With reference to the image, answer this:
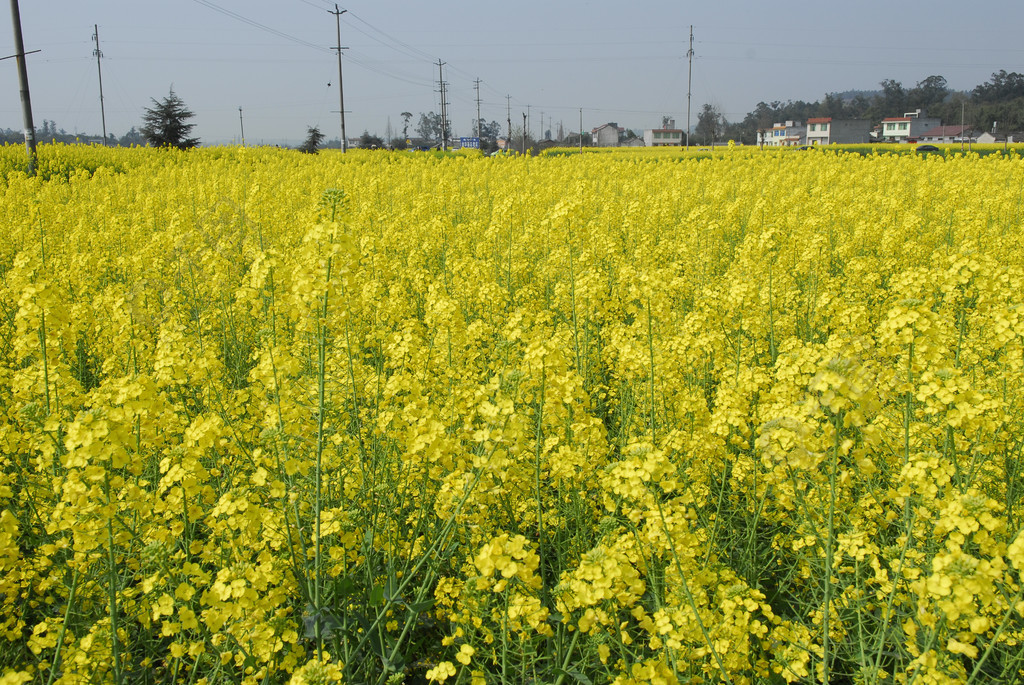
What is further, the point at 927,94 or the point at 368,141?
the point at 927,94

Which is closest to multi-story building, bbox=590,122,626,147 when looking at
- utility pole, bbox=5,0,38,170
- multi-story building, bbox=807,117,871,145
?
multi-story building, bbox=807,117,871,145

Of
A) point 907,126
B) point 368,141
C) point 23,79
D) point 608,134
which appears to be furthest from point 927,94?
point 23,79

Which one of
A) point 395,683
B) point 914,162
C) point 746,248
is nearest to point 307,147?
point 914,162

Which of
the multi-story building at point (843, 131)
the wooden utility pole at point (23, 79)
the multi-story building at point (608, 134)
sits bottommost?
the wooden utility pole at point (23, 79)

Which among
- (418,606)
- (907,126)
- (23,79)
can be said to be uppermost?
(907,126)

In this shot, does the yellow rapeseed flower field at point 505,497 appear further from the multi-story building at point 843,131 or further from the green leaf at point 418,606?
the multi-story building at point 843,131

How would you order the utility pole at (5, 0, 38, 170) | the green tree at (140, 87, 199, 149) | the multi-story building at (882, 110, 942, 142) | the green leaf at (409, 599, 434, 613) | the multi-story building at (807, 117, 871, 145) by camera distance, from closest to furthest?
the green leaf at (409, 599, 434, 613) < the utility pole at (5, 0, 38, 170) < the green tree at (140, 87, 199, 149) < the multi-story building at (807, 117, 871, 145) < the multi-story building at (882, 110, 942, 142)

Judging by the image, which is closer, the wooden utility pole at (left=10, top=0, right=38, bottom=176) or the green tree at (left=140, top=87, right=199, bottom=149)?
the wooden utility pole at (left=10, top=0, right=38, bottom=176)

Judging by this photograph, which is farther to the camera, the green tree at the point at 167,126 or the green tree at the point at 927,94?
the green tree at the point at 927,94

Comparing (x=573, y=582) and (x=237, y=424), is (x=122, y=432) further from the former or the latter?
(x=573, y=582)

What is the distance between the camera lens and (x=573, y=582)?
1.85m

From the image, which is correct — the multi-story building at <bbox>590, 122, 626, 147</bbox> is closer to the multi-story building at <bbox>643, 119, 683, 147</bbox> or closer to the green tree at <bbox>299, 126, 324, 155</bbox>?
the multi-story building at <bbox>643, 119, 683, 147</bbox>

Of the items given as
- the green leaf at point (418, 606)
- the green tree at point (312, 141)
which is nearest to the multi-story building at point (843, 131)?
the green tree at point (312, 141)

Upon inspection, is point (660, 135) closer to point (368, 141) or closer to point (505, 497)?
point (368, 141)
